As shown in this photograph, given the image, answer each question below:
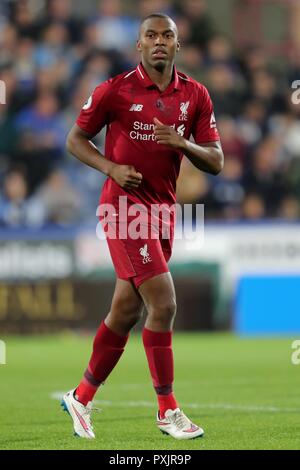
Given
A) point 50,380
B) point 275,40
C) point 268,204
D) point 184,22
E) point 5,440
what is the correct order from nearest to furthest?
point 5,440, point 50,380, point 268,204, point 184,22, point 275,40

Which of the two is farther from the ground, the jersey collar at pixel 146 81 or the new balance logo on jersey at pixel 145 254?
the jersey collar at pixel 146 81

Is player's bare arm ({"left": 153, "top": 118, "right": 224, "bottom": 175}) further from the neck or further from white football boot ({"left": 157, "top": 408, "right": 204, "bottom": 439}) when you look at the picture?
white football boot ({"left": 157, "top": 408, "right": 204, "bottom": 439})

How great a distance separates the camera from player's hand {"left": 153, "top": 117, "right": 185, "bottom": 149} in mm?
6457

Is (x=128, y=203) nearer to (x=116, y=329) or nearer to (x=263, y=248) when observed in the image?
(x=116, y=329)

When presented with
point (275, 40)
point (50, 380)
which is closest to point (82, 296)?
point (50, 380)

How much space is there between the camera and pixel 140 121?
22.4 ft

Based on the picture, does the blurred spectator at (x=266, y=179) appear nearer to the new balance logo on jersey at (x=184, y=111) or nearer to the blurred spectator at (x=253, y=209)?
the blurred spectator at (x=253, y=209)

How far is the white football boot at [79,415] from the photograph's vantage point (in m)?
6.68

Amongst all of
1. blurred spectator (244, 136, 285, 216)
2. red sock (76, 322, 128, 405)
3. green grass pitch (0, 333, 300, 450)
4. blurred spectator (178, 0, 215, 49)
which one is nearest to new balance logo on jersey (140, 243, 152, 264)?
red sock (76, 322, 128, 405)

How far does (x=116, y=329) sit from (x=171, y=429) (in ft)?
2.14

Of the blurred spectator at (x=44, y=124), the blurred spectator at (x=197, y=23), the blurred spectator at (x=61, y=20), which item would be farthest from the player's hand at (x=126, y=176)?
the blurred spectator at (x=197, y=23)

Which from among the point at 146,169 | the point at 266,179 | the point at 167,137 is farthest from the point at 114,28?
the point at 167,137

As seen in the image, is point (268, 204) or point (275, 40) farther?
point (275, 40)

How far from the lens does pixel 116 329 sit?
6836 mm
